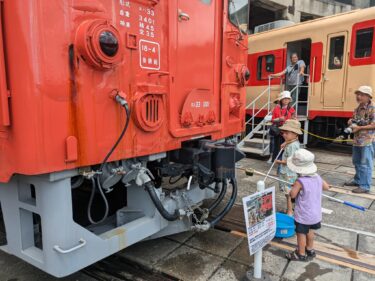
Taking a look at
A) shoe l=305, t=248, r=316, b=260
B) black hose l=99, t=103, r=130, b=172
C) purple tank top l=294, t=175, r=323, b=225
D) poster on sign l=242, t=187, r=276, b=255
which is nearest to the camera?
black hose l=99, t=103, r=130, b=172

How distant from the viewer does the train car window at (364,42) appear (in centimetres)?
786

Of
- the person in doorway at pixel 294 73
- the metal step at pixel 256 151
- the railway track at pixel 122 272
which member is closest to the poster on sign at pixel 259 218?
the railway track at pixel 122 272

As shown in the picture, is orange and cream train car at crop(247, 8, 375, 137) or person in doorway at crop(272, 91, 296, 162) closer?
person in doorway at crop(272, 91, 296, 162)

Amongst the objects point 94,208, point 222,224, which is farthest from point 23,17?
point 222,224

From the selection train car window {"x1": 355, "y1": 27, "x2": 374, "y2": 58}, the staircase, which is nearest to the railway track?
the staircase

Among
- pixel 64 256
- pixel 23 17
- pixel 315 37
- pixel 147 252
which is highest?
pixel 315 37

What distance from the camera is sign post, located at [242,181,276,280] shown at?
255cm

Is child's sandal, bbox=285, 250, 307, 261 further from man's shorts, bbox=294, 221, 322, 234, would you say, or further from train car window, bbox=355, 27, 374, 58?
train car window, bbox=355, 27, 374, 58

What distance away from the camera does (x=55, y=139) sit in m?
1.92

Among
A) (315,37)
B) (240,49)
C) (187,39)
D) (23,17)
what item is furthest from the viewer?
(315,37)

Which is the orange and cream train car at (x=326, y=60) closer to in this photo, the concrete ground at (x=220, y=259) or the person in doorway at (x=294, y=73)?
the person in doorway at (x=294, y=73)

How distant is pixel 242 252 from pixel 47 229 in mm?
1983

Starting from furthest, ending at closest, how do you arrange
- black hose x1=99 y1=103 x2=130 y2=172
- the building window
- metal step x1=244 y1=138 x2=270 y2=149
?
the building window
metal step x1=244 y1=138 x2=270 y2=149
black hose x1=99 y1=103 x2=130 y2=172

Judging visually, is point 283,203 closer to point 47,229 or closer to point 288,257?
point 288,257
